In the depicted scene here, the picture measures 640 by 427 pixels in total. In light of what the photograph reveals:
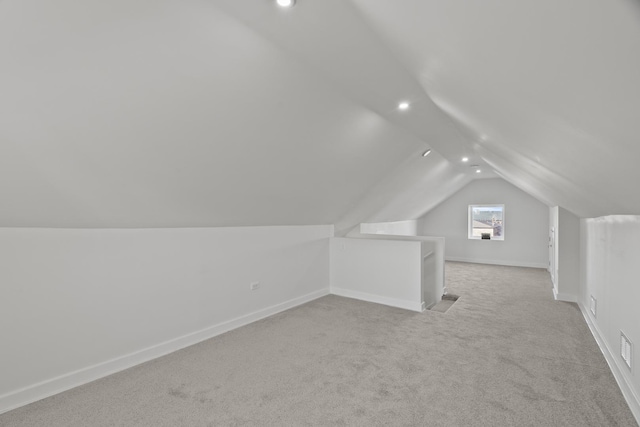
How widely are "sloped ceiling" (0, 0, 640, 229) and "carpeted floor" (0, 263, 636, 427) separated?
4.45ft

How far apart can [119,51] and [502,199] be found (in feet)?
30.4

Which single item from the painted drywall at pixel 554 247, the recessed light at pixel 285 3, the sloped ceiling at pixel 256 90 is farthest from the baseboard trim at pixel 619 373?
the recessed light at pixel 285 3

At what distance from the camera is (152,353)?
9.93ft

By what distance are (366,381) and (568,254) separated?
4.19m

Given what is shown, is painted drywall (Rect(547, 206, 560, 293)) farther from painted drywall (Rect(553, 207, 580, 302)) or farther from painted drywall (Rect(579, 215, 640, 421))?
painted drywall (Rect(579, 215, 640, 421))

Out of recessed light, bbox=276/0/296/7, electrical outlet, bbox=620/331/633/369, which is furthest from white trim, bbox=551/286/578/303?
recessed light, bbox=276/0/296/7

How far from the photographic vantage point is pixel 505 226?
8.63 metres

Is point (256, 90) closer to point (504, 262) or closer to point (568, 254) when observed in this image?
point (568, 254)

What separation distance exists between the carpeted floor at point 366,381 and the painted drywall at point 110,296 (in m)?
0.18

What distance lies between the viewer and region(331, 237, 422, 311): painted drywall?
14.9ft

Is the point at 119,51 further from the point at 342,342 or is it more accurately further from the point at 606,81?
the point at 342,342

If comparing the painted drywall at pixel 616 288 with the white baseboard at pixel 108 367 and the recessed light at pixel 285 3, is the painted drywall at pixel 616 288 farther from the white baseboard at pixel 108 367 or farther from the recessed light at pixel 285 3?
the white baseboard at pixel 108 367

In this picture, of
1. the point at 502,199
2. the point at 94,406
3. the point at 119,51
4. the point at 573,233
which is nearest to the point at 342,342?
the point at 94,406

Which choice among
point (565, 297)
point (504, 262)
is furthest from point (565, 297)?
point (504, 262)
